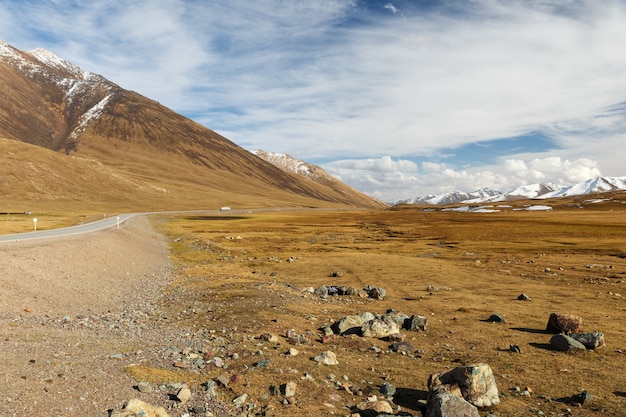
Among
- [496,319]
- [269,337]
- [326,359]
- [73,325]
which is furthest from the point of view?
[496,319]

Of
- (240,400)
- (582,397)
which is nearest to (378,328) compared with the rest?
(582,397)

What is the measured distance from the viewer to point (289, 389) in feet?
43.8

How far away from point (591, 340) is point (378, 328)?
9.61m

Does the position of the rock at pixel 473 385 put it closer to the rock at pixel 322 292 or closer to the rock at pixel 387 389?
the rock at pixel 387 389

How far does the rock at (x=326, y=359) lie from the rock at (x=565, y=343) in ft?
34.5

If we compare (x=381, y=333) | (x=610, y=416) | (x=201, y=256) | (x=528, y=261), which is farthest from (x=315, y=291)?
(x=528, y=261)

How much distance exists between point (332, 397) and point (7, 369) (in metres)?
10.2

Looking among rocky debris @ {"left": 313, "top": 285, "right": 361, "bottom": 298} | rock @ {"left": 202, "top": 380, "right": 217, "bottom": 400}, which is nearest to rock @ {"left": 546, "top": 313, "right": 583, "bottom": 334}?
rocky debris @ {"left": 313, "top": 285, "right": 361, "bottom": 298}

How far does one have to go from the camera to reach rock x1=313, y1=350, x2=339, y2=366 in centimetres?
1623

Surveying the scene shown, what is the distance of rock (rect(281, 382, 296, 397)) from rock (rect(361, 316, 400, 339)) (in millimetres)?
7140

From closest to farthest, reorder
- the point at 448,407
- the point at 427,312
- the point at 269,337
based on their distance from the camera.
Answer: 1. the point at 448,407
2. the point at 269,337
3. the point at 427,312

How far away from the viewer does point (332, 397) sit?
13.3 metres

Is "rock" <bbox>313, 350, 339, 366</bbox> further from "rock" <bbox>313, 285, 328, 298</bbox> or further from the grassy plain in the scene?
"rock" <bbox>313, 285, 328, 298</bbox>

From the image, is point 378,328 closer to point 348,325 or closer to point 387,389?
point 348,325
